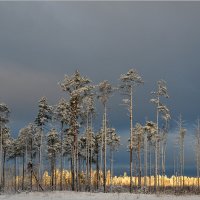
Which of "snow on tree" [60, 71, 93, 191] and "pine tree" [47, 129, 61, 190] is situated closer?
"snow on tree" [60, 71, 93, 191]

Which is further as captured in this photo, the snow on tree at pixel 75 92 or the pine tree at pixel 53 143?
the pine tree at pixel 53 143

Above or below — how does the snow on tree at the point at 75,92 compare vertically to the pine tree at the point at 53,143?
above

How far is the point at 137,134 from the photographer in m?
77.8

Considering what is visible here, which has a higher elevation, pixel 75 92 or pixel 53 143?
pixel 75 92

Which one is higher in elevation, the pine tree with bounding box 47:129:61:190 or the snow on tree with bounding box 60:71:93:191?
the snow on tree with bounding box 60:71:93:191

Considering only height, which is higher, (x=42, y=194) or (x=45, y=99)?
(x=45, y=99)

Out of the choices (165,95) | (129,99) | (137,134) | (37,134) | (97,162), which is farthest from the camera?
(137,134)

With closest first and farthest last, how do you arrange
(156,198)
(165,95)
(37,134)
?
(156,198) → (165,95) → (37,134)

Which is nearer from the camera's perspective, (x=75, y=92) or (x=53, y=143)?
(x=75, y=92)

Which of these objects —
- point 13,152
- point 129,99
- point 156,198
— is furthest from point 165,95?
point 13,152

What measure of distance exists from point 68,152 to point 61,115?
46.1 feet

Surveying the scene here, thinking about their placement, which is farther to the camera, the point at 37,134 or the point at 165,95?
the point at 37,134

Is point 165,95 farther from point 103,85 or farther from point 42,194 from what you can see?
point 42,194

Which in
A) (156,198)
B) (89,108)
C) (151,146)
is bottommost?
(156,198)
